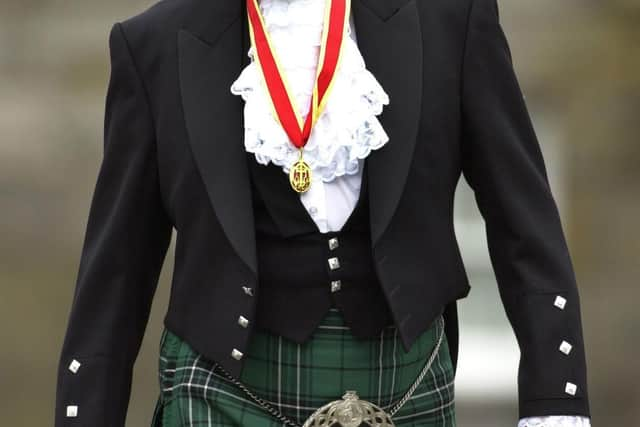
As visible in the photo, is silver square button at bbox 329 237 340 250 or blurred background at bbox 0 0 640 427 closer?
silver square button at bbox 329 237 340 250

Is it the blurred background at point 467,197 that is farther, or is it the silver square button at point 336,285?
the blurred background at point 467,197

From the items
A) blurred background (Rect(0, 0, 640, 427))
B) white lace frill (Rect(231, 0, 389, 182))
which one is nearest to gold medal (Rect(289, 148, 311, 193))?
white lace frill (Rect(231, 0, 389, 182))

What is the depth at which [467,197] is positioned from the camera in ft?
21.2

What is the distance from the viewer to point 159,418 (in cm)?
347

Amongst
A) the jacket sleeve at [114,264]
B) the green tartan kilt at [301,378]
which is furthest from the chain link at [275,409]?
the jacket sleeve at [114,264]

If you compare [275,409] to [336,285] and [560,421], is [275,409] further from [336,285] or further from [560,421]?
[560,421]

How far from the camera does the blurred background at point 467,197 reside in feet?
20.5

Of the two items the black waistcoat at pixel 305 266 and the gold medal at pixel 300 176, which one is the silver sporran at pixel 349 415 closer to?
the black waistcoat at pixel 305 266

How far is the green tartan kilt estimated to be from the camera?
327 cm

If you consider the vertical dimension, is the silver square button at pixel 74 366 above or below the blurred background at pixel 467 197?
below

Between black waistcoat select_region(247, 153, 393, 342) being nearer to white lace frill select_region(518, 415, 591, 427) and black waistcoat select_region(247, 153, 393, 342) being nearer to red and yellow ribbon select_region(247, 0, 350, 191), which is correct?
red and yellow ribbon select_region(247, 0, 350, 191)

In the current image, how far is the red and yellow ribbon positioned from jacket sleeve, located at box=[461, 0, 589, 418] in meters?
0.23

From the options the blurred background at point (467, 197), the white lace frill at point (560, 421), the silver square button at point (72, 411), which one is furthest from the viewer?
the blurred background at point (467, 197)

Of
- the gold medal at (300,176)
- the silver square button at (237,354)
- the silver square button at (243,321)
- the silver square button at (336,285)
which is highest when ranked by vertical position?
the gold medal at (300,176)
